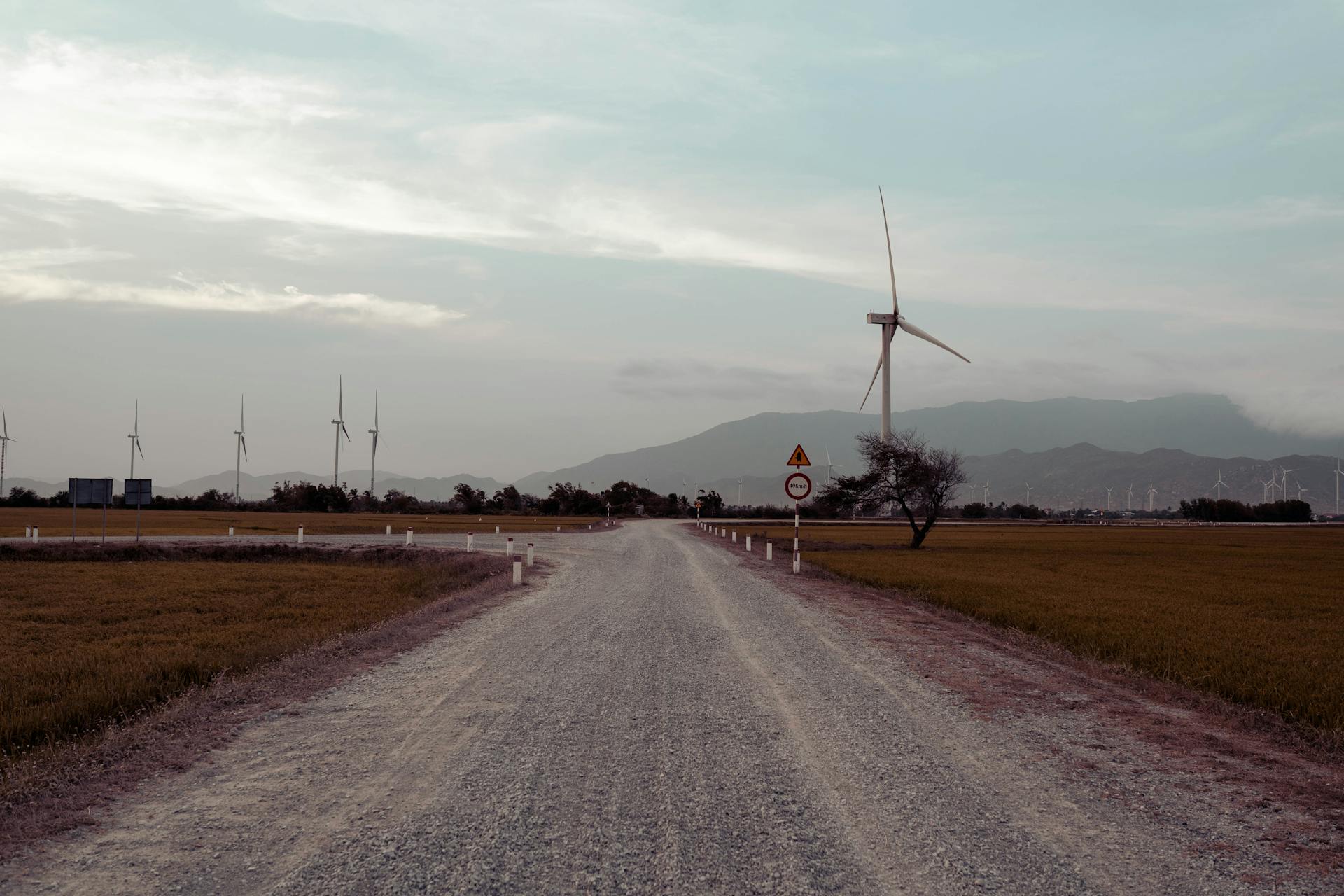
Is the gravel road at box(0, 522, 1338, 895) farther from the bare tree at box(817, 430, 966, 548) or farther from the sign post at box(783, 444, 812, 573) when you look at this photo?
the bare tree at box(817, 430, 966, 548)

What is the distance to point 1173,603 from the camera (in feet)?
74.6

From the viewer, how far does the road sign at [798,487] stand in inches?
1130

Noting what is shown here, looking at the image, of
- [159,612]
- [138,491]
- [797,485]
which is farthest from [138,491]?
[797,485]

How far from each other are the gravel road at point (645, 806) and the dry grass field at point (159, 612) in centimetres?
306

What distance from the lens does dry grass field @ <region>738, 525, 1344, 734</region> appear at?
11945 mm

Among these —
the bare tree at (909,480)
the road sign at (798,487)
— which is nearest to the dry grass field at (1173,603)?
the bare tree at (909,480)

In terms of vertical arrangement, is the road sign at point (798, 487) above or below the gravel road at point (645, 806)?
above

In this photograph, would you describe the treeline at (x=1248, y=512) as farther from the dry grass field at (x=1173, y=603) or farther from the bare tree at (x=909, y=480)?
the bare tree at (x=909, y=480)

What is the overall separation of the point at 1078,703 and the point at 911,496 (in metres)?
45.3

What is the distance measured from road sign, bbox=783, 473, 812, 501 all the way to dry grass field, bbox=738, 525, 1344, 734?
331 centimetres

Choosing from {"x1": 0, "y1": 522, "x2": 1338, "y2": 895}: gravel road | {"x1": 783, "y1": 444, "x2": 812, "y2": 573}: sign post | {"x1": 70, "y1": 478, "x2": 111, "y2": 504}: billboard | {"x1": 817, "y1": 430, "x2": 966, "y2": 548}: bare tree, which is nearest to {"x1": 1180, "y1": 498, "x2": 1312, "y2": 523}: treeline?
{"x1": 817, "y1": 430, "x2": 966, "y2": 548}: bare tree

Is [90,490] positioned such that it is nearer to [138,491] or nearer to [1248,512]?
[138,491]

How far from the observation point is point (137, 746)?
24.6 ft

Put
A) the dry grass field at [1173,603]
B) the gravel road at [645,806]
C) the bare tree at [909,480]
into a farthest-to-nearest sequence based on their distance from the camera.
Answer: the bare tree at [909,480] < the dry grass field at [1173,603] < the gravel road at [645,806]
